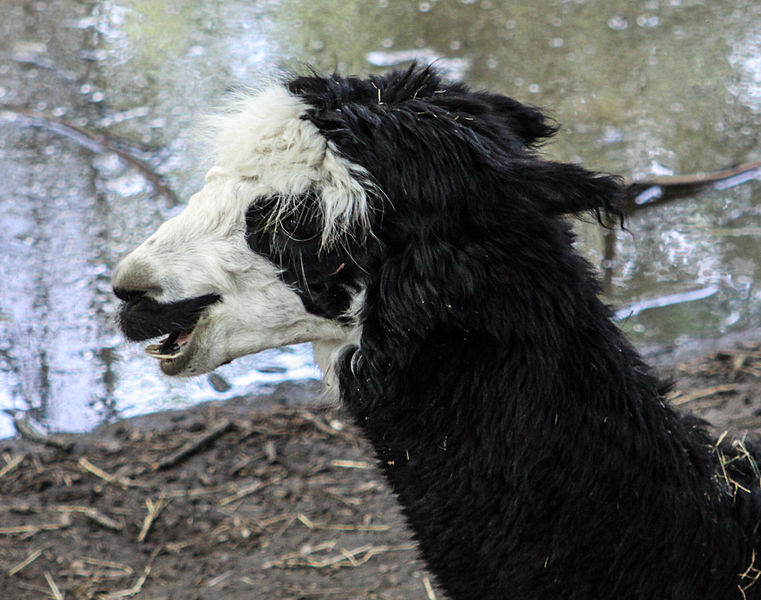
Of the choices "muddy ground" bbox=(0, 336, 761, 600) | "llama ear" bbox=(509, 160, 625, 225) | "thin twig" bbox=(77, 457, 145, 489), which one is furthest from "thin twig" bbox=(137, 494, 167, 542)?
"llama ear" bbox=(509, 160, 625, 225)

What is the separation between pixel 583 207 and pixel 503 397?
0.41 meters

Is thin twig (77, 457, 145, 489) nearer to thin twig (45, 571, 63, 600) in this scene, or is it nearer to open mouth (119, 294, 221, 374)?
thin twig (45, 571, 63, 600)

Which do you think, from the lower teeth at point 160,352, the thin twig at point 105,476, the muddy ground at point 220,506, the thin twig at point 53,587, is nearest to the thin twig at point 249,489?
the muddy ground at point 220,506

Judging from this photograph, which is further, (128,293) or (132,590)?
(132,590)

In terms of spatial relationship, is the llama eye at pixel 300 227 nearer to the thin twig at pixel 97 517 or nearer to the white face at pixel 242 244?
the white face at pixel 242 244

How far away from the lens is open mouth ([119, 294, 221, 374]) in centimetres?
191

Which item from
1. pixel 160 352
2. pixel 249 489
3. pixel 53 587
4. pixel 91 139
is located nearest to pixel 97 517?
pixel 53 587

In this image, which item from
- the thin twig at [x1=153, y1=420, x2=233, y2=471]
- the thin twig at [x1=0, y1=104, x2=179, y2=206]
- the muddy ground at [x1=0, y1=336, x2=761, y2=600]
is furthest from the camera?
the thin twig at [x1=0, y1=104, x2=179, y2=206]

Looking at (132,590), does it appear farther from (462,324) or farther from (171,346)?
(462,324)

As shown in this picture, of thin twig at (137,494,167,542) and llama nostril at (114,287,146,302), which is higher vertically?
llama nostril at (114,287,146,302)

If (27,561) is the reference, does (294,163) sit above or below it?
above

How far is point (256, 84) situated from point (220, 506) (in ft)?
5.92

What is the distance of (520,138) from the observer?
210cm

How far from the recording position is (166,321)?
193 centimetres
